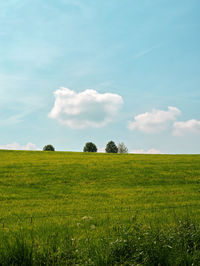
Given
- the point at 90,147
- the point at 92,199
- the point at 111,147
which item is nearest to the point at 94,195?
the point at 92,199

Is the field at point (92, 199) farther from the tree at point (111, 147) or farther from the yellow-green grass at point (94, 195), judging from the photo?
the tree at point (111, 147)

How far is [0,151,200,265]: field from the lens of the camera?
23.3ft

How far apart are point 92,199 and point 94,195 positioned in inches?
55.1

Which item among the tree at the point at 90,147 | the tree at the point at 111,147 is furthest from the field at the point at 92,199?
the tree at the point at 111,147

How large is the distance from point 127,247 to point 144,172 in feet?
62.9

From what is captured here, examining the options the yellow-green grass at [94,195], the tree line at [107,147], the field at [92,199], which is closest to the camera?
the field at [92,199]

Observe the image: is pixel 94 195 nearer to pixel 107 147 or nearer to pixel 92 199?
pixel 92 199

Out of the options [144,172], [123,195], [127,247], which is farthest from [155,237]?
[144,172]

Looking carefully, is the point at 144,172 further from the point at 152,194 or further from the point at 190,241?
the point at 190,241

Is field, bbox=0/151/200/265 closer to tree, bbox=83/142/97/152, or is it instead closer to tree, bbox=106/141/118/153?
tree, bbox=83/142/97/152

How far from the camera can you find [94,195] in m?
15.0

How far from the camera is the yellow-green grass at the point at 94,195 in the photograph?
8.80m

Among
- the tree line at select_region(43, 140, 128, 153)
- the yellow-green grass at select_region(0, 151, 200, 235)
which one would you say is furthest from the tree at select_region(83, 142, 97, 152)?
the yellow-green grass at select_region(0, 151, 200, 235)

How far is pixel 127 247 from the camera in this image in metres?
4.51
